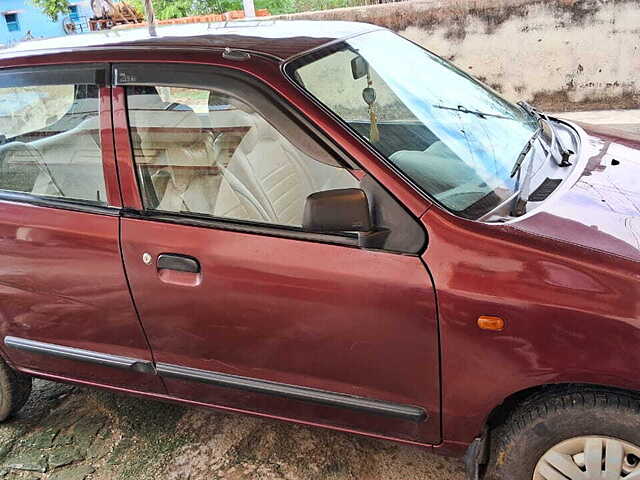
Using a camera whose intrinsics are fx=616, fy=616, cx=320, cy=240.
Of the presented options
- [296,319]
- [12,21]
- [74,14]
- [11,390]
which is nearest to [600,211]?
[296,319]

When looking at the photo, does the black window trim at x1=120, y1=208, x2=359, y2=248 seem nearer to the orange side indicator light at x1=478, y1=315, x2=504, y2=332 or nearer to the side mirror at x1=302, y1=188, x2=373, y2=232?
the side mirror at x1=302, y1=188, x2=373, y2=232

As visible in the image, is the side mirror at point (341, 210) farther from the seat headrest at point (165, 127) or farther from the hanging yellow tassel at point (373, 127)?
the seat headrest at point (165, 127)

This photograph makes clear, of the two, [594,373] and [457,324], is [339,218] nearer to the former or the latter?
[457,324]

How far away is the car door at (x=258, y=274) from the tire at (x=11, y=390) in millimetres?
885

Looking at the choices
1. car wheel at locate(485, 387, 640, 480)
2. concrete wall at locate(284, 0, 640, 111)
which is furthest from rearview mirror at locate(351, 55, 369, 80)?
concrete wall at locate(284, 0, 640, 111)

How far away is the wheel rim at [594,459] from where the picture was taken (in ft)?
5.90

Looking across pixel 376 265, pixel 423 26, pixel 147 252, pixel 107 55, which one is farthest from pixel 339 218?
pixel 423 26

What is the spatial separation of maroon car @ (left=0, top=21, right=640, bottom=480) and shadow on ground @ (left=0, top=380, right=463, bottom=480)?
0.34 m

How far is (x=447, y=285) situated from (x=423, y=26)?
5.92 m

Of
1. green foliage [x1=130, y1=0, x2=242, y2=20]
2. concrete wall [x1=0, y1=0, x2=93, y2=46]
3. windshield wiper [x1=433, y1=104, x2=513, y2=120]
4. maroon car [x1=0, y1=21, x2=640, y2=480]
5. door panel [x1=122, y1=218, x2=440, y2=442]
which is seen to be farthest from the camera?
concrete wall [x1=0, y1=0, x2=93, y2=46]

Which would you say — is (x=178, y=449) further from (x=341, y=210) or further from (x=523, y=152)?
(x=523, y=152)

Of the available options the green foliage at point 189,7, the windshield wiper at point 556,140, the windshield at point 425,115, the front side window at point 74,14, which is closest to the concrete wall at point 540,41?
the windshield wiper at point 556,140

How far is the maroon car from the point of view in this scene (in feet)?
→ 5.90

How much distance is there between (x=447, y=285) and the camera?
1.82 m
